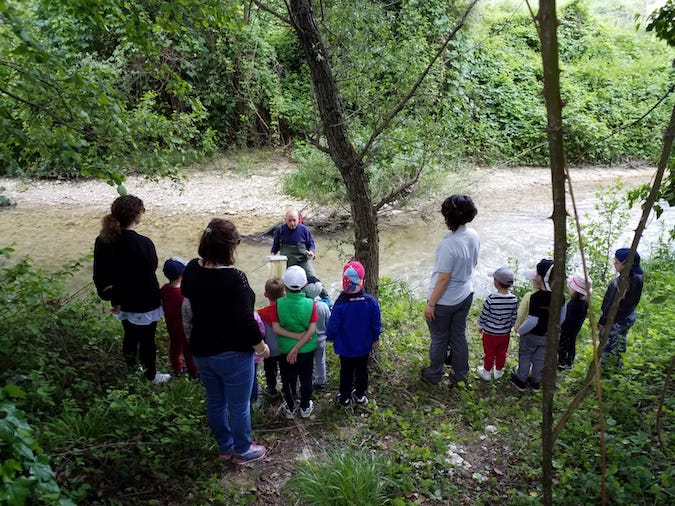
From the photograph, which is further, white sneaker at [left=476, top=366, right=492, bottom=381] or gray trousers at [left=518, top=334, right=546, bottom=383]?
white sneaker at [left=476, top=366, right=492, bottom=381]

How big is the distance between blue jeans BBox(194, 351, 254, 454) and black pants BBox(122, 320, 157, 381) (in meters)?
1.25

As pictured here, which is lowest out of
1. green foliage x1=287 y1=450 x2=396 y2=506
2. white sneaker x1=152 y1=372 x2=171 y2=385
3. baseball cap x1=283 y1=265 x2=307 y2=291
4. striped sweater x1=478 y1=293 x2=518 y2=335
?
white sneaker x1=152 y1=372 x2=171 y2=385

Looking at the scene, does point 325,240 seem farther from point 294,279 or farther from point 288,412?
point 294,279

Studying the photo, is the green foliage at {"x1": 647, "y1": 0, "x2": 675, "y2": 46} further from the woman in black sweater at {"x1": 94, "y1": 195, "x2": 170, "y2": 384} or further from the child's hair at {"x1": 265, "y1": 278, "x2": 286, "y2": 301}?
the woman in black sweater at {"x1": 94, "y1": 195, "x2": 170, "y2": 384}

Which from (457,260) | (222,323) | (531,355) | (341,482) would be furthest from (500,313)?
(222,323)

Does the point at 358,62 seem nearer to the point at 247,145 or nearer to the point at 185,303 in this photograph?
the point at 185,303

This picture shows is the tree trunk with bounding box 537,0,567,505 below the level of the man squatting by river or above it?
above

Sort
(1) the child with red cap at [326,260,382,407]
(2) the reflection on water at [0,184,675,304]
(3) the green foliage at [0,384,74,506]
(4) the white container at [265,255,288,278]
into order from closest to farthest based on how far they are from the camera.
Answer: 1. (3) the green foliage at [0,384,74,506]
2. (1) the child with red cap at [326,260,382,407]
3. (4) the white container at [265,255,288,278]
4. (2) the reflection on water at [0,184,675,304]

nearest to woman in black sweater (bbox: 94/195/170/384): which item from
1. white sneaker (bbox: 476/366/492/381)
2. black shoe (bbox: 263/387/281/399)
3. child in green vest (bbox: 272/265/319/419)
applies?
black shoe (bbox: 263/387/281/399)

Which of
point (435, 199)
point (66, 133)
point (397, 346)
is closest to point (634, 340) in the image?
point (397, 346)

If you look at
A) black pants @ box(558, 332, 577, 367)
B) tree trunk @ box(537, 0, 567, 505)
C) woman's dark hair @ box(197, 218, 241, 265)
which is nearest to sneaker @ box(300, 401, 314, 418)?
woman's dark hair @ box(197, 218, 241, 265)

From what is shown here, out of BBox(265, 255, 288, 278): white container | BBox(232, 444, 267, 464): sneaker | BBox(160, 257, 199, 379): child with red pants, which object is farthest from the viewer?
BBox(265, 255, 288, 278): white container

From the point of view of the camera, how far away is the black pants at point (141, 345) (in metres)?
4.29

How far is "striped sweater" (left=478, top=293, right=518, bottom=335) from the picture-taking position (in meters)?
4.48
